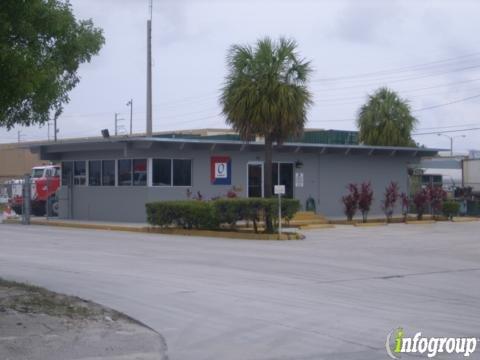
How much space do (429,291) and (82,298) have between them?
6.39 meters

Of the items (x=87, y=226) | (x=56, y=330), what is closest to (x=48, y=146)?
(x=87, y=226)

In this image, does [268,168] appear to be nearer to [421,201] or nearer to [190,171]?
[190,171]

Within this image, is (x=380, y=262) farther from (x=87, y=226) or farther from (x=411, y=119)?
(x=411, y=119)

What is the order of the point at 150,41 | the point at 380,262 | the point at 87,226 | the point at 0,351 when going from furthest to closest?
the point at 150,41 → the point at 87,226 → the point at 380,262 → the point at 0,351

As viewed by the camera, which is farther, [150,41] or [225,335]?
[150,41]

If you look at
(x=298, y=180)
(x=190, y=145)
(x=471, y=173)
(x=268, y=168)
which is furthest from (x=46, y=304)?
(x=471, y=173)

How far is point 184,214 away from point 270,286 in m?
14.2

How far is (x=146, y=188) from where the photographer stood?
34031 mm

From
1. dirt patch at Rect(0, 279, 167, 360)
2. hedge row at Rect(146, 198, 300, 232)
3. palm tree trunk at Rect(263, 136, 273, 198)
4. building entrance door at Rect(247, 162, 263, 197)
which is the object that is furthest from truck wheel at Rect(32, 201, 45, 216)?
dirt patch at Rect(0, 279, 167, 360)

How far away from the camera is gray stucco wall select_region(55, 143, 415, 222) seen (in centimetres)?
3466

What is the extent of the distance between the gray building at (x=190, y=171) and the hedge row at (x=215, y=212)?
14.2 feet

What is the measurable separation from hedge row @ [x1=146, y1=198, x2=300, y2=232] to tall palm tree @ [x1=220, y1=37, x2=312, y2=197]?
108 inches

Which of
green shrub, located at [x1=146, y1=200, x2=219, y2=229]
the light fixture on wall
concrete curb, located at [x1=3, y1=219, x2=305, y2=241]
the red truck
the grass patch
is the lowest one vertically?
the grass patch

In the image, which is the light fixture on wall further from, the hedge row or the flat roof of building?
the hedge row
